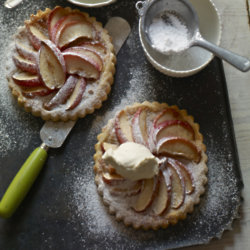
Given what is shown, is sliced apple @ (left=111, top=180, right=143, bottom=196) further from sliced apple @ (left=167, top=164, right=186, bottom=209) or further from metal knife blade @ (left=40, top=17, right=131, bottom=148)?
metal knife blade @ (left=40, top=17, right=131, bottom=148)

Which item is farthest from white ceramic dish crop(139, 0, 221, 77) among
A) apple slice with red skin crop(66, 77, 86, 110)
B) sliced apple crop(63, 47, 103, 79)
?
apple slice with red skin crop(66, 77, 86, 110)

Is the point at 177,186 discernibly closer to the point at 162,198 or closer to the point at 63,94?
the point at 162,198

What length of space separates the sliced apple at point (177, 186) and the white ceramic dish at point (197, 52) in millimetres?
617

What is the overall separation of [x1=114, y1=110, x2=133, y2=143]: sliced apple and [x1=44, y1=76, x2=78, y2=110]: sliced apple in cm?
36

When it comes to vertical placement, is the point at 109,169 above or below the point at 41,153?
below

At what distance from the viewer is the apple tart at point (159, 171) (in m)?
2.57

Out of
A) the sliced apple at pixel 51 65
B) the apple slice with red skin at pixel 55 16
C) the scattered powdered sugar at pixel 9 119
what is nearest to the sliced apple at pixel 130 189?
the scattered powdered sugar at pixel 9 119

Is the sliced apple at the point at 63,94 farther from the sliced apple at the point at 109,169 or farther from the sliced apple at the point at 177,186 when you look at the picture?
the sliced apple at the point at 177,186

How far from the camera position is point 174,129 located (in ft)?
8.75

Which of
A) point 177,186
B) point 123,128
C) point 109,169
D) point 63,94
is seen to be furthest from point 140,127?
point 63,94

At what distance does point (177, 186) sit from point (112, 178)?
0.41m

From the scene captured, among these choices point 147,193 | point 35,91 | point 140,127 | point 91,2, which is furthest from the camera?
point 91,2

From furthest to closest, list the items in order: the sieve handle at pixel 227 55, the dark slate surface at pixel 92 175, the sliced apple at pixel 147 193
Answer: the dark slate surface at pixel 92 175, the sliced apple at pixel 147 193, the sieve handle at pixel 227 55

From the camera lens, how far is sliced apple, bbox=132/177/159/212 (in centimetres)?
253
